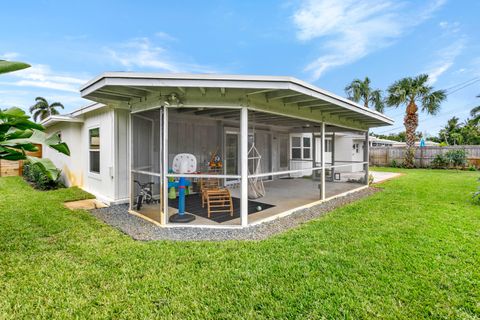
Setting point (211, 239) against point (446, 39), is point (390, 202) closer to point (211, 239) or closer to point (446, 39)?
point (211, 239)

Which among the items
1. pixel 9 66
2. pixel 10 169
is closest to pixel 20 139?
pixel 9 66

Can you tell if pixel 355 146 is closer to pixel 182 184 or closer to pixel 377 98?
pixel 377 98

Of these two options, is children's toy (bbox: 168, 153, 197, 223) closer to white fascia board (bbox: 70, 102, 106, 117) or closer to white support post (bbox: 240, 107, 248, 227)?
white support post (bbox: 240, 107, 248, 227)

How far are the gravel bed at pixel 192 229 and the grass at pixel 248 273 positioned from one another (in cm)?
24

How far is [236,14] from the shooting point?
9641mm

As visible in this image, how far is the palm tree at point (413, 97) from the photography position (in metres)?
15.9

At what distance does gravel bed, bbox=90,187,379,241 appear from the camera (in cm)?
403

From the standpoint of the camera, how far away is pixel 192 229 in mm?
4391

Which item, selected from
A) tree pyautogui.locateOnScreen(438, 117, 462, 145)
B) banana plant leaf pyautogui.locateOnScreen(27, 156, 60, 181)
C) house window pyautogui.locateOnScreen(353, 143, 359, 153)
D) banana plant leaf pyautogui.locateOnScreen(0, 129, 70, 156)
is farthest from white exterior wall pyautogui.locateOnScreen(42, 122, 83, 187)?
tree pyautogui.locateOnScreen(438, 117, 462, 145)

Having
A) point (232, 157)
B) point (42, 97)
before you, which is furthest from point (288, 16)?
point (42, 97)

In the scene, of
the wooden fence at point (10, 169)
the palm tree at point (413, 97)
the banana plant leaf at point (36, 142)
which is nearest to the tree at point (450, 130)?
the palm tree at point (413, 97)

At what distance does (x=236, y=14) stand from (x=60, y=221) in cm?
897

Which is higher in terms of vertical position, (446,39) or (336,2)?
(446,39)

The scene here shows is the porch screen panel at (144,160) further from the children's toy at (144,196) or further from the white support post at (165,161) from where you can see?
the white support post at (165,161)
